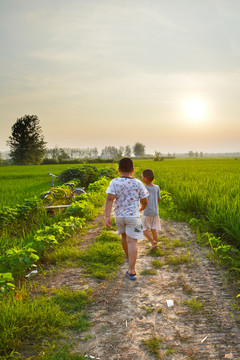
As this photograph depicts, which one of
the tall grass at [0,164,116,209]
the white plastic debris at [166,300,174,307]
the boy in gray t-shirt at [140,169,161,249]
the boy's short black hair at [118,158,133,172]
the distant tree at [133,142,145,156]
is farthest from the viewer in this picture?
the distant tree at [133,142,145,156]

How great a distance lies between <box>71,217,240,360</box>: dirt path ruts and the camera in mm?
2316

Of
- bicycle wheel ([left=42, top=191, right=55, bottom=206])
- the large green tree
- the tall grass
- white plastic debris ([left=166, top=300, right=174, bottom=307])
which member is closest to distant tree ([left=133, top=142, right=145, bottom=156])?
the large green tree

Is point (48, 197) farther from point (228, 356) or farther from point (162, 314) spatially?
point (228, 356)

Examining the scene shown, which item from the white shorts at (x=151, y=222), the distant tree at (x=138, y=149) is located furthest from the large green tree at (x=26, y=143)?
the distant tree at (x=138, y=149)

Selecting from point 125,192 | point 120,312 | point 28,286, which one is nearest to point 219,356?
point 120,312

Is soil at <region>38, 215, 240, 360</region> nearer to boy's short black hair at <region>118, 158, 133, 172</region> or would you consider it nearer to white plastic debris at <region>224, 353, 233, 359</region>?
white plastic debris at <region>224, 353, 233, 359</region>

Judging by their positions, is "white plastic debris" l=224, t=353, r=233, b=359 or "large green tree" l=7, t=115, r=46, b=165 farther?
"large green tree" l=7, t=115, r=46, b=165

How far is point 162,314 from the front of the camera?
284cm

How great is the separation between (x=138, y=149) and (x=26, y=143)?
115750mm

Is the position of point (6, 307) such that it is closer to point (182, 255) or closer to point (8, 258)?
point (8, 258)

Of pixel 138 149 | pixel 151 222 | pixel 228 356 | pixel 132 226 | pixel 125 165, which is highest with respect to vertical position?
pixel 138 149

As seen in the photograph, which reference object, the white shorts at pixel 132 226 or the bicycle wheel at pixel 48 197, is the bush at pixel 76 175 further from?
the white shorts at pixel 132 226

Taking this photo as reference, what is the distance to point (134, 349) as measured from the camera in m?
2.31

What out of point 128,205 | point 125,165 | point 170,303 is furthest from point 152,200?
point 170,303
